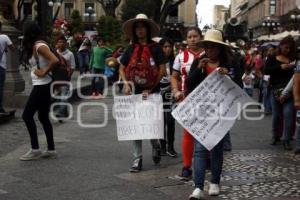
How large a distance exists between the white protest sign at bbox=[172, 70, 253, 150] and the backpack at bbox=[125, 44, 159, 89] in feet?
3.88

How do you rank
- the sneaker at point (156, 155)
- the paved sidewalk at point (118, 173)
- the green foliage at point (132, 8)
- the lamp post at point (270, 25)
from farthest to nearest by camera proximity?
the lamp post at point (270, 25) < the green foliage at point (132, 8) < the sneaker at point (156, 155) < the paved sidewalk at point (118, 173)

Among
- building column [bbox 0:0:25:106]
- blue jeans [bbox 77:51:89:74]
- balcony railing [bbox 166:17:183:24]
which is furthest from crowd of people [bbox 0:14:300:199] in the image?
balcony railing [bbox 166:17:183:24]

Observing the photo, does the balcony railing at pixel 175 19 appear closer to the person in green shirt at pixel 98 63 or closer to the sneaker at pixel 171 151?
the person in green shirt at pixel 98 63

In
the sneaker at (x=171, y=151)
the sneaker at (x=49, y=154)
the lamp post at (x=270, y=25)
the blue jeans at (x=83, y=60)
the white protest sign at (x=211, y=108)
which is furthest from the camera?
the lamp post at (x=270, y=25)

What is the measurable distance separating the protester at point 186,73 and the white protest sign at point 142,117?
1.15 ft

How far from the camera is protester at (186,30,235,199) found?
614cm

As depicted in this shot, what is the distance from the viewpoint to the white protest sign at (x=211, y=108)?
20.5ft

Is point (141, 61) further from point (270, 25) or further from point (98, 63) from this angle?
point (270, 25)

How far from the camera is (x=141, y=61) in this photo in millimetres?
7477

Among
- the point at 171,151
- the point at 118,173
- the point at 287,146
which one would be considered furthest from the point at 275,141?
the point at 118,173

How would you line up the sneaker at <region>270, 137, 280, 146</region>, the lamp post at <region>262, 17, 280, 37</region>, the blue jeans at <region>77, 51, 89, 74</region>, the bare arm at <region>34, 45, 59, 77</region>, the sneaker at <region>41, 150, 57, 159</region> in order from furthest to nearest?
the lamp post at <region>262, 17, 280, 37</region>
the blue jeans at <region>77, 51, 89, 74</region>
the sneaker at <region>270, 137, 280, 146</region>
the sneaker at <region>41, 150, 57, 159</region>
the bare arm at <region>34, 45, 59, 77</region>

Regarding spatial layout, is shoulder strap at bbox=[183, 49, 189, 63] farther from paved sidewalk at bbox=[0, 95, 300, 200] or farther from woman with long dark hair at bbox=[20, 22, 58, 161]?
woman with long dark hair at bbox=[20, 22, 58, 161]

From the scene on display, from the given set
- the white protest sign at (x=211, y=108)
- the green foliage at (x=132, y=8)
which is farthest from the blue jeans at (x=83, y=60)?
the green foliage at (x=132, y=8)

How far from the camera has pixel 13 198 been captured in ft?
20.2
